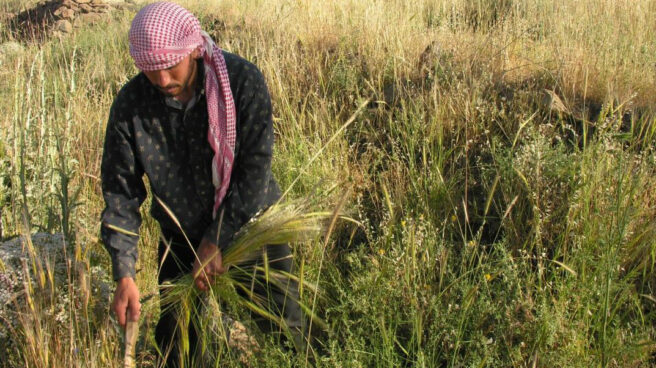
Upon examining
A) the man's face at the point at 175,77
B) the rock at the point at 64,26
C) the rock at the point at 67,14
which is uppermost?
the man's face at the point at 175,77

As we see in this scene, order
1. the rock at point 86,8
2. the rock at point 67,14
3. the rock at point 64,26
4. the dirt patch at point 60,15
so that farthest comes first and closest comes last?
the rock at point 86,8, the rock at point 67,14, the dirt patch at point 60,15, the rock at point 64,26

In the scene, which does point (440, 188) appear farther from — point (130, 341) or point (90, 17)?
point (90, 17)

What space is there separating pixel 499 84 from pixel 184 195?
2627 mm

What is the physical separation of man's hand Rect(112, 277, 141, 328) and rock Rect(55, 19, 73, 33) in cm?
842

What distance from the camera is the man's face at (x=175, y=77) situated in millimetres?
1983

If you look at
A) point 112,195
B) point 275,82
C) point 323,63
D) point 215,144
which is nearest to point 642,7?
point 323,63

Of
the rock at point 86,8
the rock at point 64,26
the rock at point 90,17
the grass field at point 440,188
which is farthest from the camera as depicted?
the rock at point 86,8

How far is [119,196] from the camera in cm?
216

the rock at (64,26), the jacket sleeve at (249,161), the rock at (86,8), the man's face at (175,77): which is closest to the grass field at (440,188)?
the jacket sleeve at (249,161)

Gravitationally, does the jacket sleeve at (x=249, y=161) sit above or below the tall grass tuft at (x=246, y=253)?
above

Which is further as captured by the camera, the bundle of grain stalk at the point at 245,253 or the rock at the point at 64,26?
the rock at the point at 64,26

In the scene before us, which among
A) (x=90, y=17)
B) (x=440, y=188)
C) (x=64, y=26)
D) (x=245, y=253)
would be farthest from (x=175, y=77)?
(x=90, y=17)

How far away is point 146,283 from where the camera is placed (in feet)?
9.70

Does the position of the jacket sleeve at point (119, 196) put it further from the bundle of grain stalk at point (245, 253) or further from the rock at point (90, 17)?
the rock at point (90, 17)
